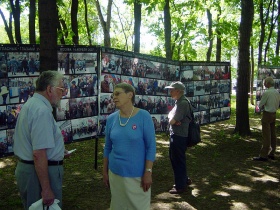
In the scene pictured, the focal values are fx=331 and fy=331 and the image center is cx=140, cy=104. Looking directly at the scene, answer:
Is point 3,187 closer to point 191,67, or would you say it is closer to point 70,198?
point 70,198

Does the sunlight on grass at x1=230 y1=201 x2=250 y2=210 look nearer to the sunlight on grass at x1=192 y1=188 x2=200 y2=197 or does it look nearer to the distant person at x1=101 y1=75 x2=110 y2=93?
the sunlight on grass at x1=192 y1=188 x2=200 y2=197

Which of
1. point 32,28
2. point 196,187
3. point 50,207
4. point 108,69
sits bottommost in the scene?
point 196,187

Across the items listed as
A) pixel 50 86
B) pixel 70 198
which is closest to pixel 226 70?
pixel 70 198

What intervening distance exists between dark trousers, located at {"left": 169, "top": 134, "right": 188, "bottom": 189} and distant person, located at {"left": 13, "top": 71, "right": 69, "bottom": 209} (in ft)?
9.46

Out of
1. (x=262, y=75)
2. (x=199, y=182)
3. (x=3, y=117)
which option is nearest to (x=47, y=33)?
(x=3, y=117)

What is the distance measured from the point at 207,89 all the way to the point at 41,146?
780cm

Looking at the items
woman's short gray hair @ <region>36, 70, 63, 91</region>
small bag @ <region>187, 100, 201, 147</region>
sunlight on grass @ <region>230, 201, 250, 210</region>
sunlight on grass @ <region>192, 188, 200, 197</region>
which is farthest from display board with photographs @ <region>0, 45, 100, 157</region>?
sunlight on grass @ <region>230, 201, 250, 210</region>

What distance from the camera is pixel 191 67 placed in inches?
375

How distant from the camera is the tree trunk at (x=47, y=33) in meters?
4.95

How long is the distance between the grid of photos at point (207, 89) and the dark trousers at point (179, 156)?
384 cm

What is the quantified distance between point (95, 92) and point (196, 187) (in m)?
2.64

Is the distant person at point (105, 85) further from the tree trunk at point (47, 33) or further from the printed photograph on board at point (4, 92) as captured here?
the printed photograph on board at point (4, 92)

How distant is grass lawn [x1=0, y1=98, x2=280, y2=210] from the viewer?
536 cm

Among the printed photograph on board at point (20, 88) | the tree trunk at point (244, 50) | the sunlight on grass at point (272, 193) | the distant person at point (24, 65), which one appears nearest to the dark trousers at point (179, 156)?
the sunlight on grass at point (272, 193)
